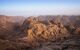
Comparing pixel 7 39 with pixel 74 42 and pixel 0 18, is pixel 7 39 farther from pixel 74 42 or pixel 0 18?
pixel 0 18

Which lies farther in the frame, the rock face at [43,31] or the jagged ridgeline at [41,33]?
the rock face at [43,31]

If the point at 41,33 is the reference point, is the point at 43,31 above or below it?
above

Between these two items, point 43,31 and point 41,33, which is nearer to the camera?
point 41,33

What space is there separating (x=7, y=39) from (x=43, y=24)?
230 inches

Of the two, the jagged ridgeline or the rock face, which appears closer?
the jagged ridgeline

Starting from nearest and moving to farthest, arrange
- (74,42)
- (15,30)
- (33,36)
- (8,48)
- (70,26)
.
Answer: (8,48), (74,42), (33,36), (15,30), (70,26)

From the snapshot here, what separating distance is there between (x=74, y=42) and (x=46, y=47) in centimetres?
306

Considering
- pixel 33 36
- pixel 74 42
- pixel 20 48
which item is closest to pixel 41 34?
pixel 33 36

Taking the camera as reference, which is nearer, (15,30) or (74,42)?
(74,42)

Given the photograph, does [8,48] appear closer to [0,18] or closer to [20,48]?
[20,48]

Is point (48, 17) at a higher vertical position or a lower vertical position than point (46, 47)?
higher

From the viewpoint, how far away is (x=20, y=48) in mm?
15016

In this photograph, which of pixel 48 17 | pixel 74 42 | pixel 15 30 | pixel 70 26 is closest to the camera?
pixel 74 42

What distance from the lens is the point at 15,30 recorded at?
66.8 ft
